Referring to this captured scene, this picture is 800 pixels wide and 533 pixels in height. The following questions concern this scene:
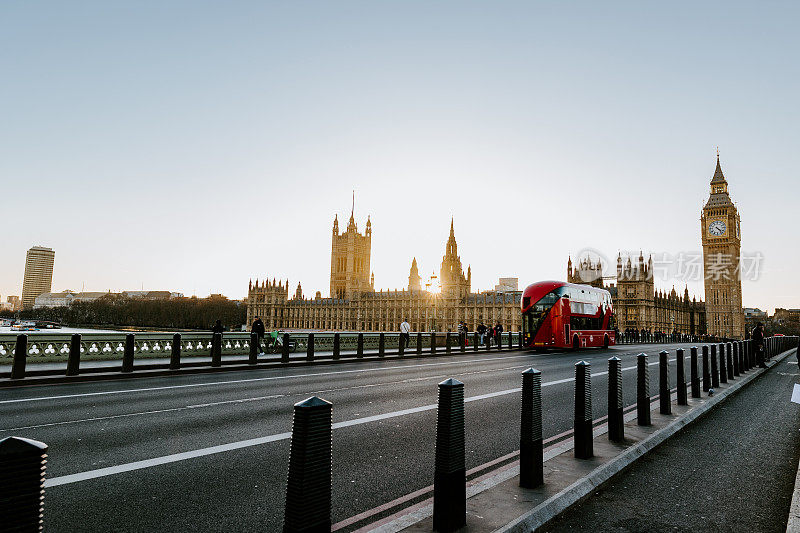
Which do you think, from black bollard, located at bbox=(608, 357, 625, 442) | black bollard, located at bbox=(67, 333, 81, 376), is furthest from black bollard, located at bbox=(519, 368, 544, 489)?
black bollard, located at bbox=(67, 333, 81, 376)

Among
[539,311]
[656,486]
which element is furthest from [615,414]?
[539,311]

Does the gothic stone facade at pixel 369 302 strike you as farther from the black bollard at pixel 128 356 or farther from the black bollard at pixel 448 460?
the black bollard at pixel 448 460

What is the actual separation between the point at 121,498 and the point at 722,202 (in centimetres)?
16180

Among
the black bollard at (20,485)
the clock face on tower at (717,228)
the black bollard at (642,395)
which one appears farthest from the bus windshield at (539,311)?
the clock face on tower at (717,228)

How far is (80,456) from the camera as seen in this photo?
5.73m

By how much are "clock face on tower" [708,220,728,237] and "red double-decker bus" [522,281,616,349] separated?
125 meters

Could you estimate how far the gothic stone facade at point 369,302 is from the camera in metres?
120

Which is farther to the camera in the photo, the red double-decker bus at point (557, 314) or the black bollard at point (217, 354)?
the red double-decker bus at point (557, 314)

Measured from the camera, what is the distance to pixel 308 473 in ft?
8.62

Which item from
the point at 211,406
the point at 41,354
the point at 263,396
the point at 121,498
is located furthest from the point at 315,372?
the point at 121,498

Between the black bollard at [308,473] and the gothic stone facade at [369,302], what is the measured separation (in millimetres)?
106181

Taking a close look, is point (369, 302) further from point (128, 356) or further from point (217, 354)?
point (128, 356)

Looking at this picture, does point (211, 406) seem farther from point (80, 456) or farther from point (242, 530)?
point (242, 530)

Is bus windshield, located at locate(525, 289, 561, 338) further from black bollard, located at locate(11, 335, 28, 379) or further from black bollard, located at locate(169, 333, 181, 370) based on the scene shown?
black bollard, located at locate(11, 335, 28, 379)
